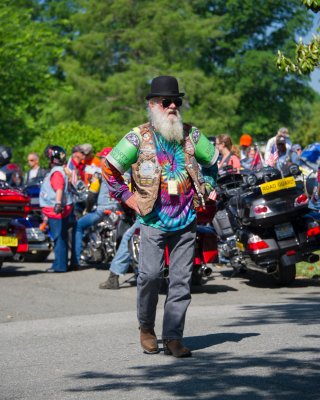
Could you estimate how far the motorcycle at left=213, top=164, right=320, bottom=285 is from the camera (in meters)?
13.5

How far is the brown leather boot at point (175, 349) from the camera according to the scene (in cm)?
816

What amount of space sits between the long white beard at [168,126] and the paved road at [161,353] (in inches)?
62.2

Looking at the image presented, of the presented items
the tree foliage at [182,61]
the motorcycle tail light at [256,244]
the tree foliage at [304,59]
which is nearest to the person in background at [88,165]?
the motorcycle tail light at [256,244]

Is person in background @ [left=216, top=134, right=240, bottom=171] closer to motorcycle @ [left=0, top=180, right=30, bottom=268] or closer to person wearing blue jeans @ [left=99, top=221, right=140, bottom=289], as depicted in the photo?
motorcycle @ [left=0, top=180, right=30, bottom=268]

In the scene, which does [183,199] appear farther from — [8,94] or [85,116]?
[85,116]

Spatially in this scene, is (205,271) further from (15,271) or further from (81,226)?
(15,271)

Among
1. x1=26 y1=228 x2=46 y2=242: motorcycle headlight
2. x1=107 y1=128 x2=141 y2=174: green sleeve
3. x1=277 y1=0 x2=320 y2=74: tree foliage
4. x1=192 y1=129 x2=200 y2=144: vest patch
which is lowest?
x1=26 y1=228 x2=46 y2=242: motorcycle headlight

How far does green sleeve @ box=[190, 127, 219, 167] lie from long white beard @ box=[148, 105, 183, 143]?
7.5 inches

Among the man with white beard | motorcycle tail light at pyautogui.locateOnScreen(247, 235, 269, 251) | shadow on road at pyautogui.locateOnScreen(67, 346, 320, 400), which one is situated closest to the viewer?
shadow on road at pyautogui.locateOnScreen(67, 346, 320, 400)

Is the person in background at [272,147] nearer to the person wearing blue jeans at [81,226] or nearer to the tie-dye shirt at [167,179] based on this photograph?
the person wearing blue jeans at [81,226]

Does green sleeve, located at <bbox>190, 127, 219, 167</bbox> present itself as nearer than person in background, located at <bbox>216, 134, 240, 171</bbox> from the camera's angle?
Yes

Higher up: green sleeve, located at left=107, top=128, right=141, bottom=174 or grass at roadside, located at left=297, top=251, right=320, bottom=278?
green sleeve, located at left=107, top=128, right=141, bottom=174

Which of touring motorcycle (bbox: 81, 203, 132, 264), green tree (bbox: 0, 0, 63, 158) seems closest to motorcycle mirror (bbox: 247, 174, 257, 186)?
touring motorcycle (bbox: 81, 203, 132, 264)

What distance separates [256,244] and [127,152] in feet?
18.4
